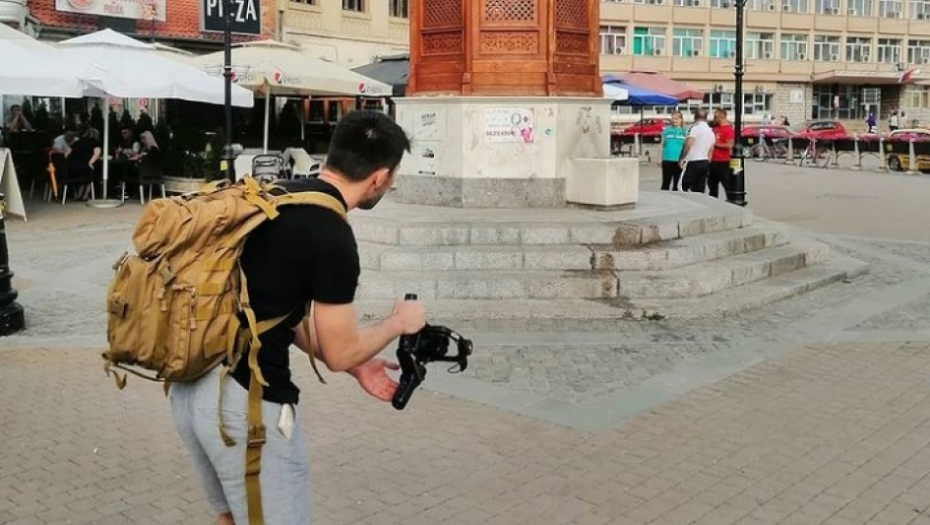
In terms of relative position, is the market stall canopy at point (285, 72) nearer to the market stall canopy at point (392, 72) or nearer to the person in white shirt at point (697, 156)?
the market stall canopy at point (392, 72)

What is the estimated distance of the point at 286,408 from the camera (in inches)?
113

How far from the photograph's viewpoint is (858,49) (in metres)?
70.2

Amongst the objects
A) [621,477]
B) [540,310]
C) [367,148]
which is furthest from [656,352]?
[367,148]

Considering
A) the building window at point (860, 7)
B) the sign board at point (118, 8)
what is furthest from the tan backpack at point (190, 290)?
the building window at point (860, 7)

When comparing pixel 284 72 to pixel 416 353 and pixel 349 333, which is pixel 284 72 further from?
pixel 349 333

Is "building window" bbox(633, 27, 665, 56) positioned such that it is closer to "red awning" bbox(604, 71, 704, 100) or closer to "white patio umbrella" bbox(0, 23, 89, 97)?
"red awning" bbox(604, 71, 704, 100)

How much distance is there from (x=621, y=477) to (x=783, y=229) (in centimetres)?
776

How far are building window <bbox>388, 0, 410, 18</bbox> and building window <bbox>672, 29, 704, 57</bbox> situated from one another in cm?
3148

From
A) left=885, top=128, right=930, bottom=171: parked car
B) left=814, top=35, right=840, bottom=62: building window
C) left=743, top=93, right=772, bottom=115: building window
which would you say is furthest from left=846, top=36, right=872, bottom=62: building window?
left=885, top=128, right=930, bottom=171: parked car

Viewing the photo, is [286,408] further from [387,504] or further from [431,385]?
[431,385]

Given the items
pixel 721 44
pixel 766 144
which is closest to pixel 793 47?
pixel 721 44

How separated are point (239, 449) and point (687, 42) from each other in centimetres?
6541

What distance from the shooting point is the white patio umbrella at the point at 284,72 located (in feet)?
61.4

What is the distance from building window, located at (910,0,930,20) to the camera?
7262 cm
